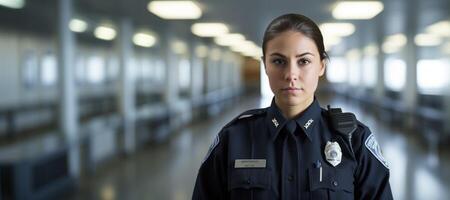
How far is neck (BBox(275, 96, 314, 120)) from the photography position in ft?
5.22

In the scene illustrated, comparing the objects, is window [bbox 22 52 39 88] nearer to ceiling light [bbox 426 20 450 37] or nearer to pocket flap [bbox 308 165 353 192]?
pocket flap [bbox 308 165 353 192]

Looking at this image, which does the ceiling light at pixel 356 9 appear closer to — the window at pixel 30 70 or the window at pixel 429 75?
the window at pixel 429 75

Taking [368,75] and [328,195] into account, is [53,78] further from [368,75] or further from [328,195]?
[368,75]

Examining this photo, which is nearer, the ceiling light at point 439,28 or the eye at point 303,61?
the eye at point 303,61

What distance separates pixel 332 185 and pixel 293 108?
317mm

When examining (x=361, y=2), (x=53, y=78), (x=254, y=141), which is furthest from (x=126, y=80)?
(x=254, y=141)

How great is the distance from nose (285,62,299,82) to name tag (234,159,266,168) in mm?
339

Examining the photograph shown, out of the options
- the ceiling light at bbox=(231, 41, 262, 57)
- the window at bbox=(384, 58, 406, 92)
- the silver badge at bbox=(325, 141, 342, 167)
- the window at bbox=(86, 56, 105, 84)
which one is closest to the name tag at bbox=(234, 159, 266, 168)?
the silver badge at bbox=(325, 141, 342, 167)

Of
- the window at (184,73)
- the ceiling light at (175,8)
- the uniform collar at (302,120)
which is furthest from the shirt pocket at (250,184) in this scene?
the window at (184,73)

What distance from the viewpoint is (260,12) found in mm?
9523

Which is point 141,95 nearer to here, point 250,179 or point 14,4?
point 14,4

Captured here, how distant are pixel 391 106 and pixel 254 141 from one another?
16.5m

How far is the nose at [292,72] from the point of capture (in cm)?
147

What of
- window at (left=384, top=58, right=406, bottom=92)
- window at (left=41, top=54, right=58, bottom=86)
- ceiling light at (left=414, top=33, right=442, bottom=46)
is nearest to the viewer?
window at (left=41, top=54, right=58, bottom=86)
